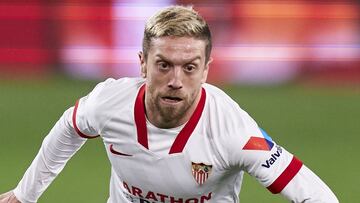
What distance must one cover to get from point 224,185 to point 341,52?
568cm

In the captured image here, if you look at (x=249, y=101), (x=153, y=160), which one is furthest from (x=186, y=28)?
(x=249, y=101)

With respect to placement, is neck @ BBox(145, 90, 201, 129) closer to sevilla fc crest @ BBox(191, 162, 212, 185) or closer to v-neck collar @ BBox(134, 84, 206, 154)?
v-neck collar @ BBox(134, 84, 206, 154)

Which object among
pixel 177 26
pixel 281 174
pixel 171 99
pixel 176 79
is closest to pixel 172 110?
pixel 171 99

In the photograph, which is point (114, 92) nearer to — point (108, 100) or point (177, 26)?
point (108, 100)

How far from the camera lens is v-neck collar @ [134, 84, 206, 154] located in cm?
342

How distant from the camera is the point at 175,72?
3.23 metres

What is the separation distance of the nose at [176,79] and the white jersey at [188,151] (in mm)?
225

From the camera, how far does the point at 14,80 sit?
335 inches

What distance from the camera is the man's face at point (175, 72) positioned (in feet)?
10.6

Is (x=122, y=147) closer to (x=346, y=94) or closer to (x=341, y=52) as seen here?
(x=346, y=94)

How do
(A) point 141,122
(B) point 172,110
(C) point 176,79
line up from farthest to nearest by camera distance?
(A) point 141,122, (B) point 172,110, (C) point 176,79

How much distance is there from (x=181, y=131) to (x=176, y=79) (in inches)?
10.9

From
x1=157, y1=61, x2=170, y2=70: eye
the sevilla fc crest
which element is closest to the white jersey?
the sevilla fc crest

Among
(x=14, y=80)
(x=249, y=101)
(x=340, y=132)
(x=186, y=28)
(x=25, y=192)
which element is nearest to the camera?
(x=186, y=28)
